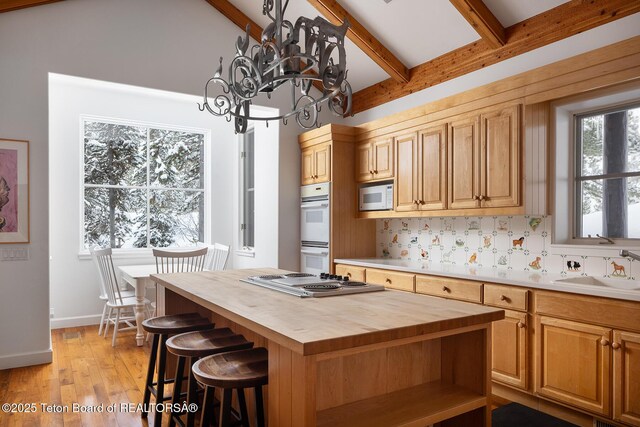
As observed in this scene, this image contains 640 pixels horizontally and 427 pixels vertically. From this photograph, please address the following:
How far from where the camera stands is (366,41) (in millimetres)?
4188

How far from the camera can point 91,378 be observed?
3398mm

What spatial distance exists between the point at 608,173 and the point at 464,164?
3.14 ft

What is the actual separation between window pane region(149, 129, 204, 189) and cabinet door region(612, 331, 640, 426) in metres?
5.13

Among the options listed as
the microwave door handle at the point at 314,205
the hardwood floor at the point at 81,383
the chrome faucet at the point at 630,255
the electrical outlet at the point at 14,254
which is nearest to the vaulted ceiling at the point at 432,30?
the microwave door handle at the point at 314,205

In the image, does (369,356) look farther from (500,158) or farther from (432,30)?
(432,30)

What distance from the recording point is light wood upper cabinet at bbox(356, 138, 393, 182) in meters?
4.23

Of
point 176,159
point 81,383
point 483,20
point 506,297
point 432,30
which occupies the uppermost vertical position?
point 432,30

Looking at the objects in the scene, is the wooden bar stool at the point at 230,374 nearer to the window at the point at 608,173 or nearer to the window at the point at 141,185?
the window at the point at 608,173

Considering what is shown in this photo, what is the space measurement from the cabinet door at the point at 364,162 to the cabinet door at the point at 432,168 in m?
0.71

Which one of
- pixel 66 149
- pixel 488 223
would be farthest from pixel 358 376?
pixel 66 149

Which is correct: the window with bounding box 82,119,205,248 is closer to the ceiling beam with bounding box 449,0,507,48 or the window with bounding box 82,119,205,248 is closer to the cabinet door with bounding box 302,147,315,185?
the cabinet door with bounding box 302,147,315,185

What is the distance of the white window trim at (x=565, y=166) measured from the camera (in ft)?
10.1

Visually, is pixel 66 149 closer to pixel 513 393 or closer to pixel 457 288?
pixel 457 288

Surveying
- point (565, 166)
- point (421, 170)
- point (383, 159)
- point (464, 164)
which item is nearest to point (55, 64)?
point (383, 159)
